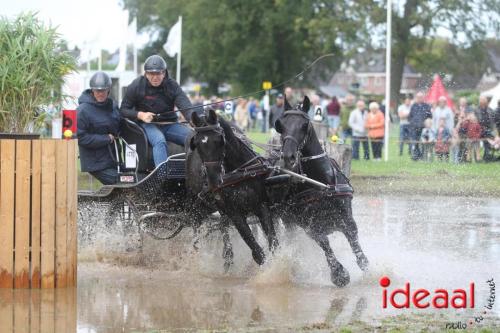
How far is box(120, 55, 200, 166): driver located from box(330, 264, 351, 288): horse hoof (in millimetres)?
2862

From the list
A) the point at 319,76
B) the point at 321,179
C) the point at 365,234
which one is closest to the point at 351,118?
the point at 365,234

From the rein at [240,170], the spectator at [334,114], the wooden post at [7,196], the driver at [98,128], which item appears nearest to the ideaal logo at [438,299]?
the rein at [240,170]

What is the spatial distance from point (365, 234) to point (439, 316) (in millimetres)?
5703

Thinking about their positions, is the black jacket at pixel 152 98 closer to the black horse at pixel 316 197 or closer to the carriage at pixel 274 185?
the carriage at pixel 274 185

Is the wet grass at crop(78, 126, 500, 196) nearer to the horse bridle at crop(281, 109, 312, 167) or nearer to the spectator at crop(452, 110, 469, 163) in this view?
the spectator at crop(452, 110, 469, 163)

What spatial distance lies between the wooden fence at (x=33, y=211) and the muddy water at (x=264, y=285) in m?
0.27

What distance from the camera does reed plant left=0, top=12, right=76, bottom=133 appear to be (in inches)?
399

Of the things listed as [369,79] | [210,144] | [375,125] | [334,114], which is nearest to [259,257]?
[210,144]

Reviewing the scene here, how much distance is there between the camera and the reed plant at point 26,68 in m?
10.1

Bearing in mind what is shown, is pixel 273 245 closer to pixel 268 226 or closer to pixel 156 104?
pixel 268 226

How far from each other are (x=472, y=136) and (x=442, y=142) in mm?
1677

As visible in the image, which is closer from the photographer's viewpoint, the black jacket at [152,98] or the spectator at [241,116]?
the black jacket at [152,98]

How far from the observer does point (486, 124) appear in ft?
81.4

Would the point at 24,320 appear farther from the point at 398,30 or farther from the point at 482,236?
the point at 398,30
